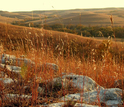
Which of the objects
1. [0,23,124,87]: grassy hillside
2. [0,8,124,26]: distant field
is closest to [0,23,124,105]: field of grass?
[0,23,124,87]: grassy hillside

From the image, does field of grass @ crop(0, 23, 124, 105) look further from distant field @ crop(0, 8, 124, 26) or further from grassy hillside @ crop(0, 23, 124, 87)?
distant field @ crop(0, 8, 124, 26)

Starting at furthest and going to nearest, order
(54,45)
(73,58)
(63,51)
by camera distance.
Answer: (54,45), (73,58), (63,51)

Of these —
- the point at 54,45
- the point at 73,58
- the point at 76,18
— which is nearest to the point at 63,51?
the point at 73,58

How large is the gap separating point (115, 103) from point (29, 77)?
5.06 ft

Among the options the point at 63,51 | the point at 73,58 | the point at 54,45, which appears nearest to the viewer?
the point at 63,51

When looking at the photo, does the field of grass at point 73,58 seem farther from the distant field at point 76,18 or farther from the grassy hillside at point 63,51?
the distant field at point 76,18

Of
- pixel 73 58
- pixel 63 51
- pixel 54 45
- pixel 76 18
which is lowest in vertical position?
pixel 73 58

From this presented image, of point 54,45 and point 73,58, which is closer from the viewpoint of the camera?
point 73,58

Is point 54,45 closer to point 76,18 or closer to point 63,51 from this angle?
point 63,51

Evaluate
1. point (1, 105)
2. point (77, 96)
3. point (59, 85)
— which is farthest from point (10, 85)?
point (77, 96)

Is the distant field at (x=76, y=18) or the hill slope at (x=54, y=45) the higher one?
the distant field at (x=76, y=18)

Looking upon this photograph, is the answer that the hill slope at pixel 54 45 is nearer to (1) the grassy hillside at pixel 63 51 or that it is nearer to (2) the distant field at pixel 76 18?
(1) the grassy hillside at pixel 63 51

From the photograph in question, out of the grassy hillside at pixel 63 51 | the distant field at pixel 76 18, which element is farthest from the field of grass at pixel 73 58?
the distant field at pixel 76 18

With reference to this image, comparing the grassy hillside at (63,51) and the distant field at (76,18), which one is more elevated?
the distant field at (76,18)
